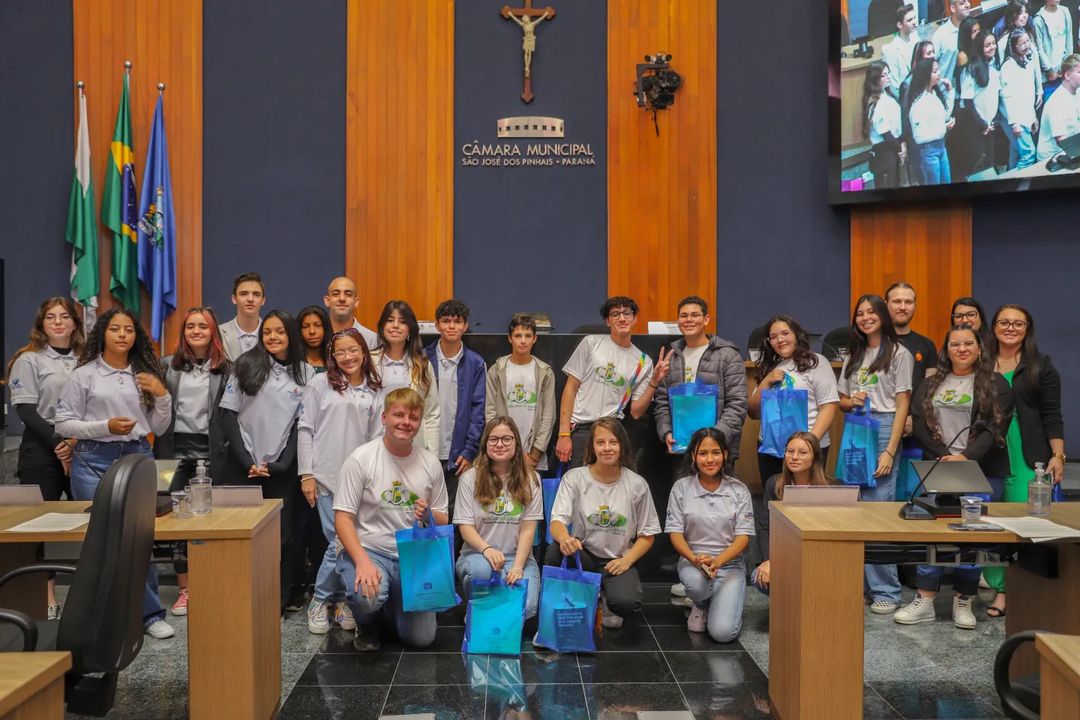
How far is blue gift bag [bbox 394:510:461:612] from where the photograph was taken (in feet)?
12.5

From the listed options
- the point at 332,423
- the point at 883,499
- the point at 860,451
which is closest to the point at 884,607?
the point at 883,499

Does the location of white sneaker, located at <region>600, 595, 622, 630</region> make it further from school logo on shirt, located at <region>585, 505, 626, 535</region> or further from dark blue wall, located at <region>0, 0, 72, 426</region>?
dark blue wall, located at <region>0, 0, 72, 426</region>

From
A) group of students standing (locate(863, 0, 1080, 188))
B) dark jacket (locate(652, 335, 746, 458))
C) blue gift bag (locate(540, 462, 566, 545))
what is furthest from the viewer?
group of students standing (locate(863, 0, 1080, 188))

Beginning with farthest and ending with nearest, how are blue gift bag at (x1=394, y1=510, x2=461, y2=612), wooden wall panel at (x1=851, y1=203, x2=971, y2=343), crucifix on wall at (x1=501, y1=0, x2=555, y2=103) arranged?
1. crucifix on wall at (x1=501, y1=0, x2=555, y2=103)
2. wooden wall panel at (x1=851, y1=203, x2=971, y2=343)
3. blue gift bag at (x1=394, y1=510, x2=461, y2=612)

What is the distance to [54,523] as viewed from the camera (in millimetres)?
3053

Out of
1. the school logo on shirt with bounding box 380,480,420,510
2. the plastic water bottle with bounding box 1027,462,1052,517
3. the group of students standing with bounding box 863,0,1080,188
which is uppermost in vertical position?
the group of students standing with bounding box 863,0,1080,188

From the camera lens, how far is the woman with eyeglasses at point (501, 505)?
417cm

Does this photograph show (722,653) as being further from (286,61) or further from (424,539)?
(286,61)

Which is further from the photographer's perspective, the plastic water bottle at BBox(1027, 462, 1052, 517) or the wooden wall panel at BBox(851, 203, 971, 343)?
the wooden wall panel at BBox(851, 203, 971, 343)

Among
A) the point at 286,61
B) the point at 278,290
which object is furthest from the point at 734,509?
the point at 286,61

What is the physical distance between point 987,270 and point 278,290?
5.62m

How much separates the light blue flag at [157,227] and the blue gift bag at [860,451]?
5196mm

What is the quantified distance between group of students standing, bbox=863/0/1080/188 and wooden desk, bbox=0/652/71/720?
Answer: 6598mm

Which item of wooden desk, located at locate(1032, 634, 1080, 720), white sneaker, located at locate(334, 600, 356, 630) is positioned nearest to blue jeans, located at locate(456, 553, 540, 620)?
white sneaker, located at locate(334, 600, 356, 630)
